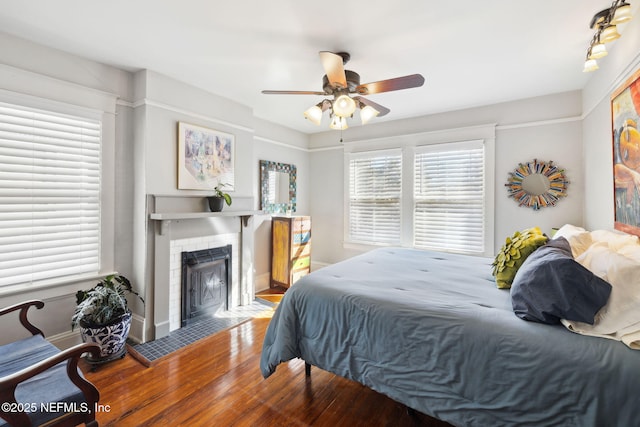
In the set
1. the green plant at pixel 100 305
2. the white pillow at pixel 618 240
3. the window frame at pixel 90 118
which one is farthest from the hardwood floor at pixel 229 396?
the white pillow at pixel 618 240

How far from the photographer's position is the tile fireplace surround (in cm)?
284

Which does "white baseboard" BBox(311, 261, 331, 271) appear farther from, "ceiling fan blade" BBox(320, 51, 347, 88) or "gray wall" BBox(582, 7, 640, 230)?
"gray wall" BBox(582, 7, 640, 230)

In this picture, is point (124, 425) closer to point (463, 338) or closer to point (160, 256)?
point (160, 256)

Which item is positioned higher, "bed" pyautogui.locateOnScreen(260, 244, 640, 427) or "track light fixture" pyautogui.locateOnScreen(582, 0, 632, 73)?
"track light fixture" pyautogui.locateOnScreen(582, 0, 632, 73)

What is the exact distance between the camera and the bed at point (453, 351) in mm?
1171

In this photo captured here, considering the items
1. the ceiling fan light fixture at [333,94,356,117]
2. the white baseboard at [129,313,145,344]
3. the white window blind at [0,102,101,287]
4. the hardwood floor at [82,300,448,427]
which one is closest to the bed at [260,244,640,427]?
the hardwood floor at [82,300,448,427]

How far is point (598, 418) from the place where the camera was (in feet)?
3.73

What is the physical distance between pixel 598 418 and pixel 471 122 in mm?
3457

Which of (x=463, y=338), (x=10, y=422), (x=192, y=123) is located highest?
(x=192, y=123)

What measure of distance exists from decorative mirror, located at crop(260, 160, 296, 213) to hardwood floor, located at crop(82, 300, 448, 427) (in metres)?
2.38

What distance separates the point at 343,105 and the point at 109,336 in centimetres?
271

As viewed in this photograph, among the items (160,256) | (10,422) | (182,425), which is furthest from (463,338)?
(160,256)

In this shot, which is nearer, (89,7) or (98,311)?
(89,7)

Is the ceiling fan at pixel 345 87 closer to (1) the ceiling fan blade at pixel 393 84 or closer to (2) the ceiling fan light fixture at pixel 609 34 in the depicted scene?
(1) the ceiling fan blade at pixel 393 84
